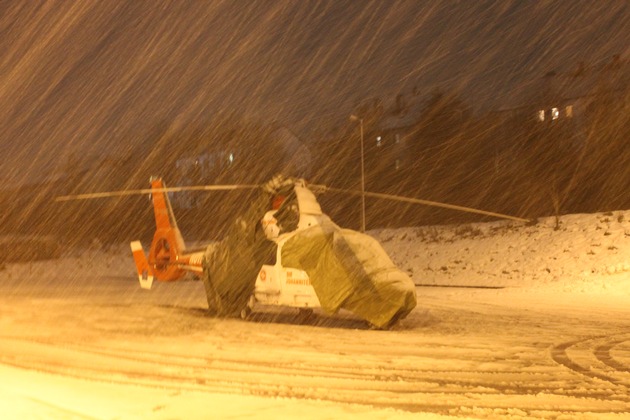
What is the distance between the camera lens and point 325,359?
35.9 ft

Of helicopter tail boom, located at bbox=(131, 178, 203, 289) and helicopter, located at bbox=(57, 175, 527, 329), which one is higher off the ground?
helicopter, located at bbox=(57, 175, 527, 329)

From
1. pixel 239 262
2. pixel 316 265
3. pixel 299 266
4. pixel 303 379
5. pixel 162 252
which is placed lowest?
pixel 162 252

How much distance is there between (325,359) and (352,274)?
3600 mm

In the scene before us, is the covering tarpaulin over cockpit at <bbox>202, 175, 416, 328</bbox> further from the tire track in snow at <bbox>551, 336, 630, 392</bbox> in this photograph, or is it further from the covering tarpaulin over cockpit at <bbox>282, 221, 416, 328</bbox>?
the tire track in snow at <bbox>551, 336, 630, 392</bbox>

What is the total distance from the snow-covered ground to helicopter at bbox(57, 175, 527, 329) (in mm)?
541

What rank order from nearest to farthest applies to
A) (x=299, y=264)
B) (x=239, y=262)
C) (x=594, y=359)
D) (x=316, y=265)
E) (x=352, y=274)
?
(x=594, y=359) < (x=352, y=274) < (x=316, y=265) < (x=299, y=264) < (x=239, y=262)

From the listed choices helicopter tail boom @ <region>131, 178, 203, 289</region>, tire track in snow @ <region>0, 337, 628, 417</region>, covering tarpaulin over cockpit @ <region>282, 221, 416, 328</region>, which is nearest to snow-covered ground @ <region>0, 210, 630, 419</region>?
tire track in snow @ <region>0, 337, 628, 417</region>

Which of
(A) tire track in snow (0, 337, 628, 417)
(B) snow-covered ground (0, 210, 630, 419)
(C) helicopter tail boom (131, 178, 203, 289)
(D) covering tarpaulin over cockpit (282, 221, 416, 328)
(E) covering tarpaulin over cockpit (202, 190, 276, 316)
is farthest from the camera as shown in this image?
(C) helicopter tail boom (131, 178, 203, 289)

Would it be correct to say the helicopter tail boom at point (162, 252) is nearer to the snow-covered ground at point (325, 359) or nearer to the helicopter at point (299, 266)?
the snow-covered ground at point (325, 359)

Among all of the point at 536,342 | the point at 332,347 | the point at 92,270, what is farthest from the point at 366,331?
the point at 92,270

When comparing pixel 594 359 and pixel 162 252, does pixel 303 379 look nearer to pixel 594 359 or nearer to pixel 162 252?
pixel 594 359

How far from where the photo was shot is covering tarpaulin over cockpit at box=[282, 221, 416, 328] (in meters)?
14.1

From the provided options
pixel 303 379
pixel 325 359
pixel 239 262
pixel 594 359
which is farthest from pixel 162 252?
pixel 594 359

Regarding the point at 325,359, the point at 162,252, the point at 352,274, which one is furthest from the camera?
the point at 162,252
